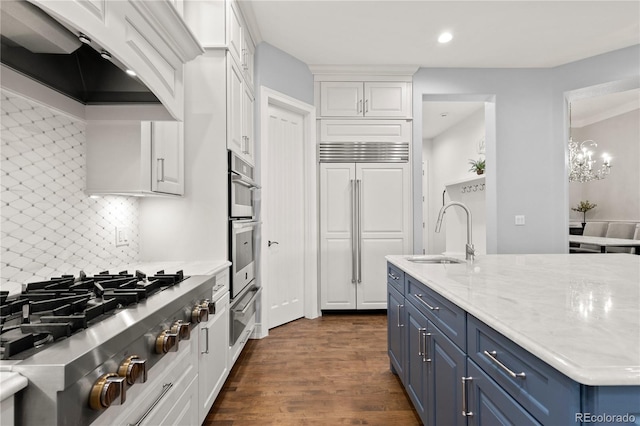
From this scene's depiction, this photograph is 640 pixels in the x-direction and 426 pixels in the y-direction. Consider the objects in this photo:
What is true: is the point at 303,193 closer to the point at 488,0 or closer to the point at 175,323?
the point at 488,0

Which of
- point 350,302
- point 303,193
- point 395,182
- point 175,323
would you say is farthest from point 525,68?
point 175,323

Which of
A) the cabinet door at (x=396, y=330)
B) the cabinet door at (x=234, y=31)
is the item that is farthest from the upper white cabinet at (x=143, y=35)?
the cabinet door at (x=396, y=330)

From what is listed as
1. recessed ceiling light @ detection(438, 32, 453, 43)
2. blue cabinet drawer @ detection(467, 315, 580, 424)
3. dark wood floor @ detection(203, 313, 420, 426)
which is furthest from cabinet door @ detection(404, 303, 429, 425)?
recessed ceiling light @ detection(438, 32, 453, 43)

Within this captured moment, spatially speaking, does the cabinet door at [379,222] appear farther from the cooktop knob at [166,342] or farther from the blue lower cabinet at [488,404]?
the cooktop knob at [166,342]

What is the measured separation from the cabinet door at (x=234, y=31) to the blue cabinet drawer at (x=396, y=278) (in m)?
1.94

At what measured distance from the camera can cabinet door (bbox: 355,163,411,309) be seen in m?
4.04

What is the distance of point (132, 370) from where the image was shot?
→ 854 millimetres

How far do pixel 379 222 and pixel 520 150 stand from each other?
1.96 meters

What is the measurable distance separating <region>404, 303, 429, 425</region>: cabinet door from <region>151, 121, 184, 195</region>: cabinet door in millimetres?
1613

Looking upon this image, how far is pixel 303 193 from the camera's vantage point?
12.8ft

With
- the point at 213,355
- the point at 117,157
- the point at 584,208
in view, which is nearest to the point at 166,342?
the point at 213,355

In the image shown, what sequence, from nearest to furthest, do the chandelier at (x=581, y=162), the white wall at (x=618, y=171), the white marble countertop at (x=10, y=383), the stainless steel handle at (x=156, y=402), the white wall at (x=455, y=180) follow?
the white marble countertop at (x=10, y=383)
the stainless steel handle at (x=156, y=402)
the white wall at (x=455, y=180)
the chandelier at (x=581, y=162)
the white wall at (x=618, y=171)

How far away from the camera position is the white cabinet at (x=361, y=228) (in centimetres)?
402

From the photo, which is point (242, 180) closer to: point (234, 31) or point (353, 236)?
point (234, 31)
